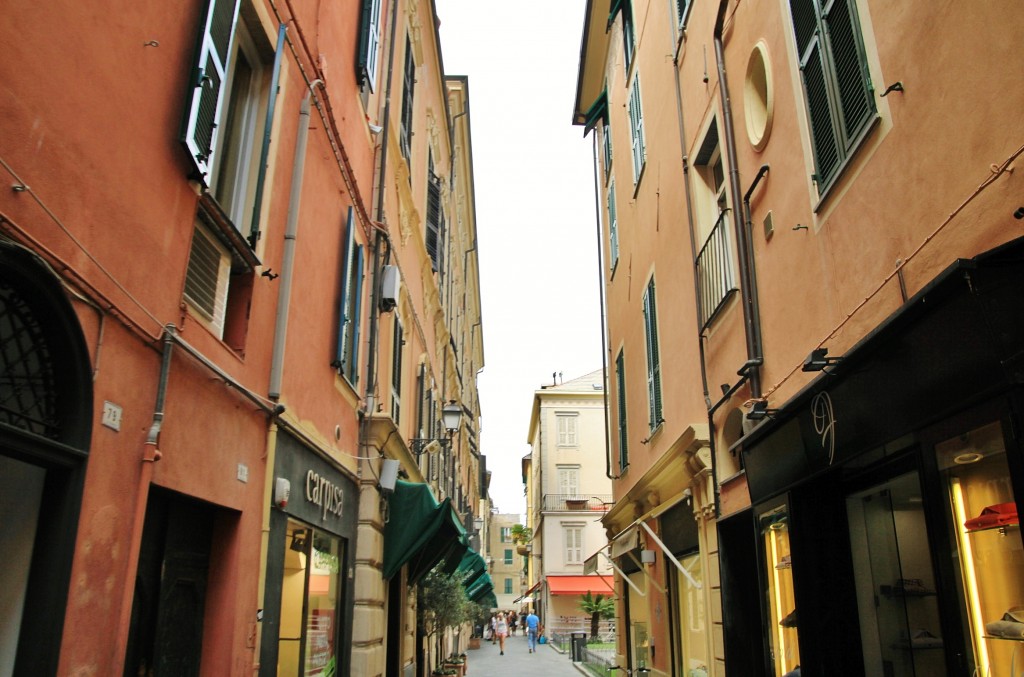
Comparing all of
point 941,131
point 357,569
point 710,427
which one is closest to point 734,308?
point 710,427

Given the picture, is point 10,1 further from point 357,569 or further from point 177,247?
point 357,569

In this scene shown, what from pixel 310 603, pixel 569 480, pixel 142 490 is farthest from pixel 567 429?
pixel 142 490

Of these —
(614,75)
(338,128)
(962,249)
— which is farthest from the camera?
(614,75)

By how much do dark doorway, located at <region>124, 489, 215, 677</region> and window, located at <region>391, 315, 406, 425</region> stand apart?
5843 mm

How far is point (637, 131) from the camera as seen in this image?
12930mm

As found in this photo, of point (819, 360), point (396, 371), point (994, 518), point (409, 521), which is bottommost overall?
point (994, 518)

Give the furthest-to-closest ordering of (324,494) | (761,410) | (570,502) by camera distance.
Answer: (570,502), (324,494), (761,410)

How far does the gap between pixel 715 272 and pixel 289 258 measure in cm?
418

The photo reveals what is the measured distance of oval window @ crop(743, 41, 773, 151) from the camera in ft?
→ 21.7

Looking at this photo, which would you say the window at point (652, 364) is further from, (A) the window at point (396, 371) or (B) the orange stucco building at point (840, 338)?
(A) the window at point (396, 371)

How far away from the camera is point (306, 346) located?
6914mm

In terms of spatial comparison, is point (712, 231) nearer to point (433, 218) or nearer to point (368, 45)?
point (368, 45)

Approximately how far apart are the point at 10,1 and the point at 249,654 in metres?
4.24

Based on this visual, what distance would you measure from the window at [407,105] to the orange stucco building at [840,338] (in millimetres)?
3896
